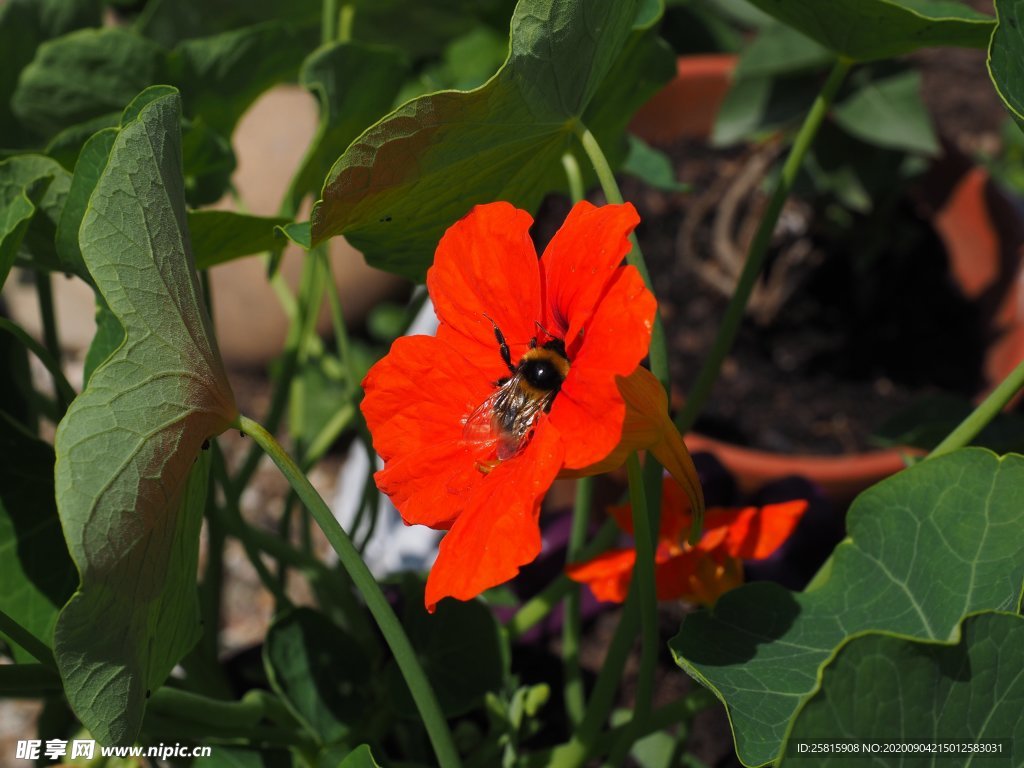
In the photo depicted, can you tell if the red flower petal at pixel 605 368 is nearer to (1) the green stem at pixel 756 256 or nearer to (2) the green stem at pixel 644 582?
(2) the green stem at pixel 644 582

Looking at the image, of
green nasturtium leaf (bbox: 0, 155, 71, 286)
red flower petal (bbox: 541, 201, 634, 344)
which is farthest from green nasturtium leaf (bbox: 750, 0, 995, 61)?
green nasturtium leaf (bbox: 0, 155, 71, 286)

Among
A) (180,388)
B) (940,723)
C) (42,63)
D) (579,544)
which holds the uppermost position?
(42,63)

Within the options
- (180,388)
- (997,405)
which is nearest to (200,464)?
(180,388)

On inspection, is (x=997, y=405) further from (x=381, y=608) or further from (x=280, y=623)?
(x=280, y=623)

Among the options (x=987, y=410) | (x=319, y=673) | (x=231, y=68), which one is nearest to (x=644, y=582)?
(x=987, y=410)

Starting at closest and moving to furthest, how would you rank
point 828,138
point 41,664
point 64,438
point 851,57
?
point 64,438 → point 41,664 → point 851,57 → point 828,138

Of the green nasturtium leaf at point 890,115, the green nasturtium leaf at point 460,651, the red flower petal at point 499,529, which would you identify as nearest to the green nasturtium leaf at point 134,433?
the red flower petal at point 499,529
